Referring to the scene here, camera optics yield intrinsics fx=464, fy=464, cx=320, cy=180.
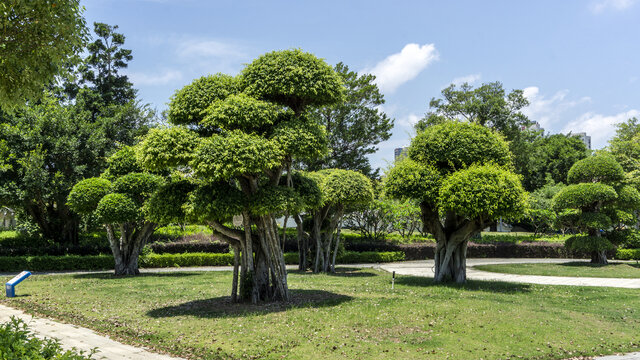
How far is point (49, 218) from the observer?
78.8 ft

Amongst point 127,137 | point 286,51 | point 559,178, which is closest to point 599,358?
point 286,51

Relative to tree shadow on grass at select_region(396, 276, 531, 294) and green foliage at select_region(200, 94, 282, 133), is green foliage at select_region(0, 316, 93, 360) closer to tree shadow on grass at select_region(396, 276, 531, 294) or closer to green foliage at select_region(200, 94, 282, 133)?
green foliage at select_region(200, 94, 282, 133)

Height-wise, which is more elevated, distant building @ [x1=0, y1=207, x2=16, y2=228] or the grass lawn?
distant building @ [x1=0, y1=207, x2=16, y2=228]

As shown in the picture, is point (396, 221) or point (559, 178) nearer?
point (396, 221)

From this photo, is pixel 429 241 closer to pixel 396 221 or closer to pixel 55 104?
pixel 396 221

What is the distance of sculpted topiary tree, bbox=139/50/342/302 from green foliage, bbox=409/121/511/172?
17.5 ft

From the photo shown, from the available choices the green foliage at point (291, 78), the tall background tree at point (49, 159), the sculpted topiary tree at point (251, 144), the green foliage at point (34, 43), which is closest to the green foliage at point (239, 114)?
the sculpted topiary tree at point (251, 144)

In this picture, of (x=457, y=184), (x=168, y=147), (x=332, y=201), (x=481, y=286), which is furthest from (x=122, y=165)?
(x=481, y=286)

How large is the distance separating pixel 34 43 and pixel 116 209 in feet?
36.8

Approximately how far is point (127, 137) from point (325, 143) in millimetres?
20842

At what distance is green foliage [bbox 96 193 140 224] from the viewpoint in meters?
17.2

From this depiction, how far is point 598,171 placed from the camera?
24.8 m

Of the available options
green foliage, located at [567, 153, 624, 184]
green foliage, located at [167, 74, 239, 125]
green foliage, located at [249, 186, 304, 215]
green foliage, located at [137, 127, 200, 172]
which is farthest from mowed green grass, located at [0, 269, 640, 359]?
A: green foliage, located at [567, 153, 624, 184]

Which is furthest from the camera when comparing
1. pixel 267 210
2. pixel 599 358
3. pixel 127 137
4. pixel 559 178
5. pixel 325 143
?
pixel 559 178
